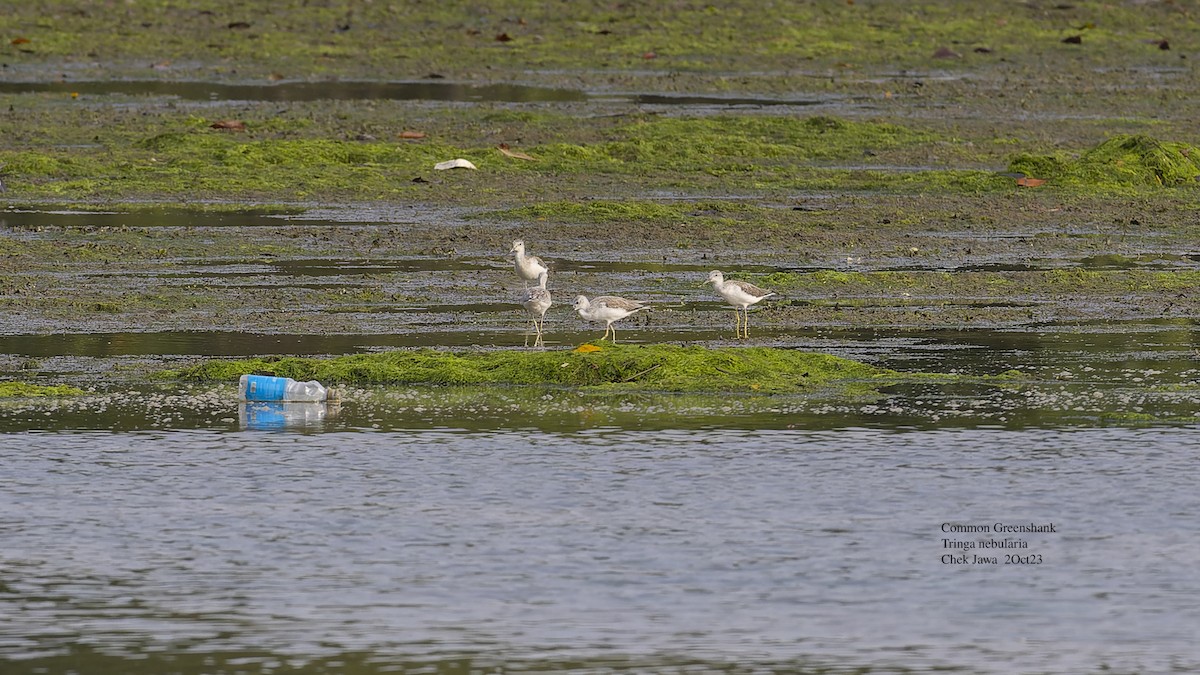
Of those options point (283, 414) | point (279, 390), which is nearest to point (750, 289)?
point (279, 390)

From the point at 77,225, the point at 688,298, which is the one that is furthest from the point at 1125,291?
the point at 77,225

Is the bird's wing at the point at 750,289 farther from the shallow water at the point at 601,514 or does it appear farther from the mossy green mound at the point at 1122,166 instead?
the mossy green mound at the point at 1122,166

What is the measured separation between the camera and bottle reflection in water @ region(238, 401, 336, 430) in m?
11.0

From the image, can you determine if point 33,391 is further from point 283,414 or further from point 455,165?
point 455,165

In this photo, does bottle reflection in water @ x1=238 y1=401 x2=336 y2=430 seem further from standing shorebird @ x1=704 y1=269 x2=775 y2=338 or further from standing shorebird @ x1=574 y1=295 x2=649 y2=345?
standing shorebird @ x1=704 y1=269 x2=775 y2=338

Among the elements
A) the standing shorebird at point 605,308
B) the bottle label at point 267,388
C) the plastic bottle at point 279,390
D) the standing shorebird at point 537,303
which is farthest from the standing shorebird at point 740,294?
the bottle label at point 267,388

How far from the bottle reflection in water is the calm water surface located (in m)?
0.22

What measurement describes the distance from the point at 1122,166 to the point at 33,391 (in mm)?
12821

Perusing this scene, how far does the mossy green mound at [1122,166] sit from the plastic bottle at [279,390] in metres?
11.1

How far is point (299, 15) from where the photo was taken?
124 feet

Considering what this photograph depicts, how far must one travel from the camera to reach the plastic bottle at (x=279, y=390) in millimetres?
11562

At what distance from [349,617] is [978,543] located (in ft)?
8.98

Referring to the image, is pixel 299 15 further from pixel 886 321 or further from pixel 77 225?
pixel 886 321

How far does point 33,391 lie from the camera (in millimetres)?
11680
